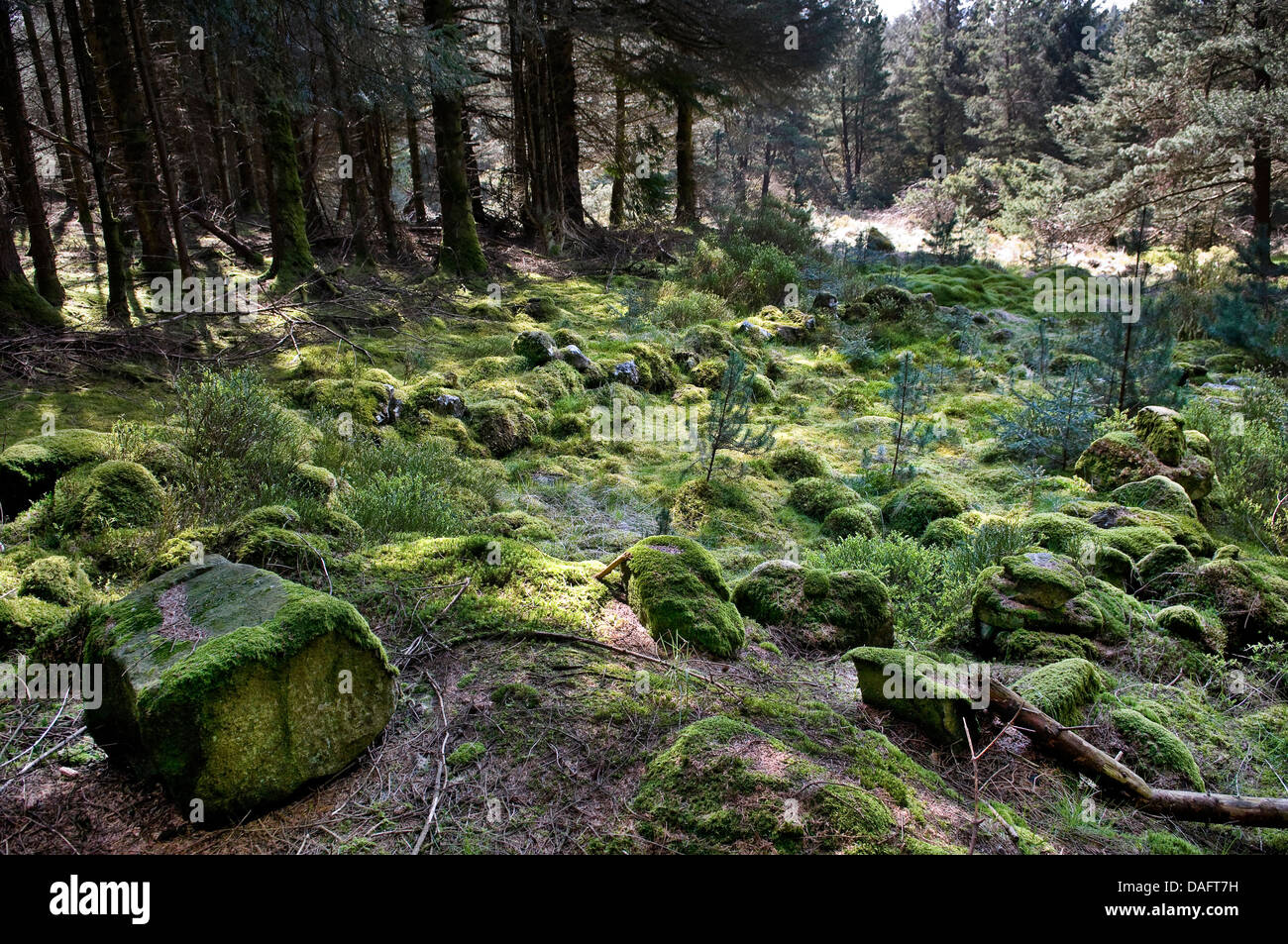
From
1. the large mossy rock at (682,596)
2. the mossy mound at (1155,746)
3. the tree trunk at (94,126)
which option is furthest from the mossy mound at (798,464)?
the tree trunk at (94,126)

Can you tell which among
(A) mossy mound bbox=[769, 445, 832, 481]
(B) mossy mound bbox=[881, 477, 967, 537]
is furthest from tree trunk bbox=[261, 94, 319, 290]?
(B) mossy mound bbox=[881, 477, 967, 537]

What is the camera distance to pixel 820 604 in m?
3.86

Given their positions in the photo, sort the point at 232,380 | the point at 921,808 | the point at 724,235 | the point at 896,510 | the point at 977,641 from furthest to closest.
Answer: the point at 724,235 → the point at 896,510 → the point at 232,380 → the point at 977,641 → the point at 921,808

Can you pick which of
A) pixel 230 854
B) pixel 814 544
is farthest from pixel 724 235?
pixel 230 854

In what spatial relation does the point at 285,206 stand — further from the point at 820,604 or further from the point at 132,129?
the point at 820,604

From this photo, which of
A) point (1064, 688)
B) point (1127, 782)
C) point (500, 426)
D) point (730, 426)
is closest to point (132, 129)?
point (500, 426)

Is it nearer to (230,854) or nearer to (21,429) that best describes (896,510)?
(230,854)

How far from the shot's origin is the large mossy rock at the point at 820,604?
3730mm

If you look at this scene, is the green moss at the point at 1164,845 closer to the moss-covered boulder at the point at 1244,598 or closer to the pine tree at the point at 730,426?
the moss-covered boulder at the point at 1244,598

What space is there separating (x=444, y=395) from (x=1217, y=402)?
9553mm

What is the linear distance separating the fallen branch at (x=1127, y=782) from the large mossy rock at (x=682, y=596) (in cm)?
119

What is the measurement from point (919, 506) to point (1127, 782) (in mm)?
3632

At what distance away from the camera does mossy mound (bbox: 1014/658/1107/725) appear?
3.15 m

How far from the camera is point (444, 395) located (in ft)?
23.3
